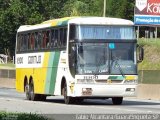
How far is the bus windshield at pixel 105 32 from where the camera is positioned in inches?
1097

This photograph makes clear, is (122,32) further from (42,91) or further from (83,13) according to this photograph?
(83,13)

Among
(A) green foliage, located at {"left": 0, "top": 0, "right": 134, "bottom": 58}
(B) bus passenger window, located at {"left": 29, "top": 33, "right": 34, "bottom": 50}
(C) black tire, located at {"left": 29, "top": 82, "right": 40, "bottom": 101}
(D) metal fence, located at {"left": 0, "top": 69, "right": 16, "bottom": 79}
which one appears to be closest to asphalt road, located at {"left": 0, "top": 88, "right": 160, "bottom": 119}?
(C) black tire, located at {"left": 29, "top": 82, "right": 40, "bottom": 101}

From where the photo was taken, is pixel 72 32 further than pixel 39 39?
No

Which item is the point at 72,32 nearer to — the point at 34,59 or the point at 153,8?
the point at 34,59

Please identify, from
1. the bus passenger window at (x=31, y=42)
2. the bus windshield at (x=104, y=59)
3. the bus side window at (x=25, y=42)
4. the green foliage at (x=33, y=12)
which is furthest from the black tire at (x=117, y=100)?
the green foliage at (x=33, y=12)

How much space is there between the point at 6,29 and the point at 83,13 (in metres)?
19.4

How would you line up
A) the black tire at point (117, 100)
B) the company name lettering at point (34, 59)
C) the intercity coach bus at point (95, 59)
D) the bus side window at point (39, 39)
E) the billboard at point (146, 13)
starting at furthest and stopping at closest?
the billboard at point (146, 13) → the company name lettering at point (34, 59) → the bus side window at point (39, 39) → the black tire at point (117, 100) → the intercity coach bus at point (95, 59)

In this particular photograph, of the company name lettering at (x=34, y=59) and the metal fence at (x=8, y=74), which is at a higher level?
the company name lettering at (x=34, y=59)

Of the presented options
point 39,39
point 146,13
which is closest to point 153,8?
point 146,13

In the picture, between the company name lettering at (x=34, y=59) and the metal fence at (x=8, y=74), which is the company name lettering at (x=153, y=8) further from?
the company name lettering at (x=34, y=59)

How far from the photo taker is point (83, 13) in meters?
109

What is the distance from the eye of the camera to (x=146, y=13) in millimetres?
54125

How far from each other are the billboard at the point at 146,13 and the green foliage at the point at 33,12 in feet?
132

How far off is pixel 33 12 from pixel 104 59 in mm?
70187
